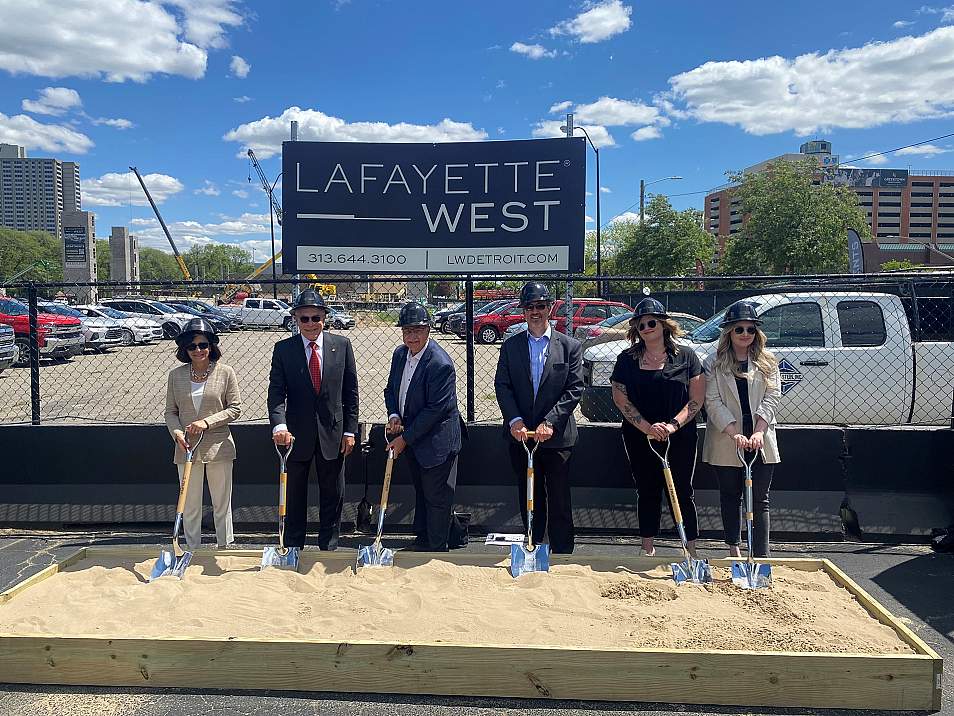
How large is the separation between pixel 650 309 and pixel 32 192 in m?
214

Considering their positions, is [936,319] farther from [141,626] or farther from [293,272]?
[141,626]

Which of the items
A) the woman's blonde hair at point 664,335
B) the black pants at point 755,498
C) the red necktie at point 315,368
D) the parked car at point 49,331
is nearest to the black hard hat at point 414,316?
the red necktie at point 315,368

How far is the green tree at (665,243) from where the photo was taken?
35.5 meters

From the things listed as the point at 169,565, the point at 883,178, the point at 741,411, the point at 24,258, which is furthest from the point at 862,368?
the point at 883,178

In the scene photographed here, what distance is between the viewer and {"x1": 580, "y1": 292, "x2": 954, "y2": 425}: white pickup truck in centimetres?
698

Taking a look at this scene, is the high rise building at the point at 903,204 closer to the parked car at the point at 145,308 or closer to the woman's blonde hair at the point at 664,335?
the parked car at the point at 145,308

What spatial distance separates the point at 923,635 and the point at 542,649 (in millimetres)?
2448

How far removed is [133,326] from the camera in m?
21.6

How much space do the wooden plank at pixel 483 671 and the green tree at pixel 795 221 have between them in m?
28.5

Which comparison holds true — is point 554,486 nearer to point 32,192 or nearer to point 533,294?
point 533,294

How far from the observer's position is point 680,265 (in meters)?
35.9

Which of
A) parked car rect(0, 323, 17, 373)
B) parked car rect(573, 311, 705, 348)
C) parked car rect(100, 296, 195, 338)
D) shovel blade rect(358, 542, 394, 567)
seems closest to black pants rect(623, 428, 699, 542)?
shovel blade rect(358, 542, 394, 567)

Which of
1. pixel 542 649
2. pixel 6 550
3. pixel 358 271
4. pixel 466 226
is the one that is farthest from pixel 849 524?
pixel 6 550

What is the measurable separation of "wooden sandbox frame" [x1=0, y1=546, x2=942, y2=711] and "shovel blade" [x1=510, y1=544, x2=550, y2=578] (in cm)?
119
